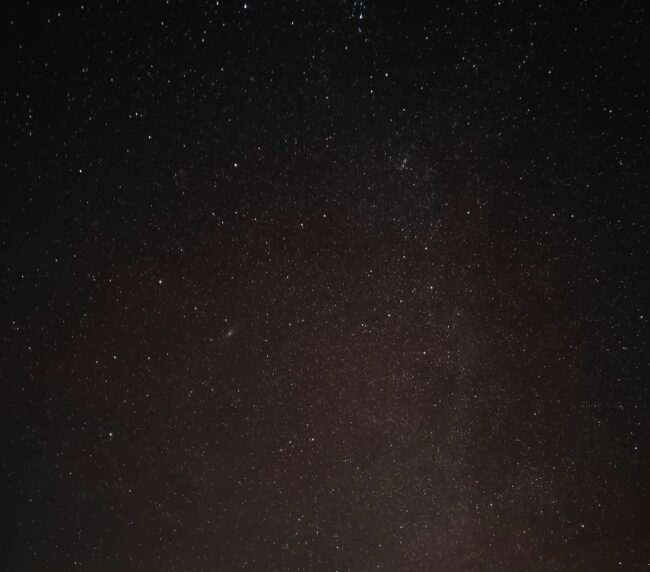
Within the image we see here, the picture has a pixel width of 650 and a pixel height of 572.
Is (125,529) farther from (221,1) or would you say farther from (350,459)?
(221,1)

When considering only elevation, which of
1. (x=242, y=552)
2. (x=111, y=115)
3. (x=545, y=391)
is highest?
(x=111, y=115)

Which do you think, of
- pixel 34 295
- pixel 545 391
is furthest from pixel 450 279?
pixel 34 295

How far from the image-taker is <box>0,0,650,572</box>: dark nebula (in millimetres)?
518

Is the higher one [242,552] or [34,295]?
[34,295]

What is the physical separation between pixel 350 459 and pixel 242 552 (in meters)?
0.15

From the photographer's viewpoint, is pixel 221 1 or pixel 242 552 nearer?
pixel 221 1

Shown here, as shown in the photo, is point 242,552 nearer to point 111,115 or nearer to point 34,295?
point 34,295

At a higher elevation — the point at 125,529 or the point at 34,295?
the point at 34,295

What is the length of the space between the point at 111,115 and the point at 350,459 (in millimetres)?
396

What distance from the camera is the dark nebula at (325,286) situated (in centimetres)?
52

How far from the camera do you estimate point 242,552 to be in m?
0.60

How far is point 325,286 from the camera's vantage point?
1.83 feet

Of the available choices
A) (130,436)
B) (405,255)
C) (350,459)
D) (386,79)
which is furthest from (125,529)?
(386,79)

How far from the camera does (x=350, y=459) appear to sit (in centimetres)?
59
